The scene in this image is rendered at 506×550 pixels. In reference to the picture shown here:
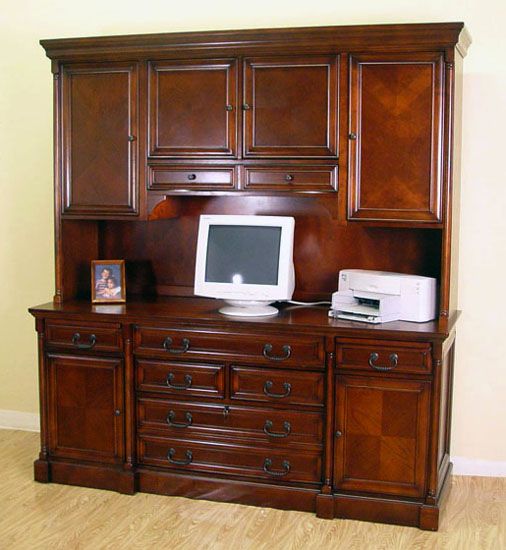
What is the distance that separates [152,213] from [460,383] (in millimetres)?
1618

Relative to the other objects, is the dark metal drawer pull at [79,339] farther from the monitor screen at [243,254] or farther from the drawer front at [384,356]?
the drawer front at [384,356]

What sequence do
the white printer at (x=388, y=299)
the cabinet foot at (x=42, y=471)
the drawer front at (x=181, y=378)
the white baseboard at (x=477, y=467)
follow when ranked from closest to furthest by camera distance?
the white printer at (x=388, y=299) → the drawer front at (x=181, y=378) → the cabinet foot at (x=42, y=471) → the white baseboard at (x=477, y=467)

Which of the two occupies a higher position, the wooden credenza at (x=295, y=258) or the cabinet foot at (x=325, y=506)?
the wooden credenza at (x=295, y=258)

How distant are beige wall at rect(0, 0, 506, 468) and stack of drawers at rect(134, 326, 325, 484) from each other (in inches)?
33.8

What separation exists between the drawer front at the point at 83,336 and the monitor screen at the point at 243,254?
48 centimetres

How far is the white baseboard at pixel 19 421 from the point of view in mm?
4590

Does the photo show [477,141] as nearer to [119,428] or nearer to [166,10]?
[166,10]

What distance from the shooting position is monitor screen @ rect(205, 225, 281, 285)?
3732 mm

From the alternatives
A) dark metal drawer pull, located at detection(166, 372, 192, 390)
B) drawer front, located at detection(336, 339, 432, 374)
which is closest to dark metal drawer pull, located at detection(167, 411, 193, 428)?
dark metal drawer pull, located at detection(166, 372, 192, 390)

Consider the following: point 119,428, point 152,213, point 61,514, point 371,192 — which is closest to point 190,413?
point 119,428

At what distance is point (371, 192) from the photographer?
3521 millimetres

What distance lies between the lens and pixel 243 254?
377cm

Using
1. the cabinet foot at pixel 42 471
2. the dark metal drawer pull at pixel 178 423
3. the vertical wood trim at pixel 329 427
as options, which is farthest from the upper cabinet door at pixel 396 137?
the cabinet foot at pixel 42 471

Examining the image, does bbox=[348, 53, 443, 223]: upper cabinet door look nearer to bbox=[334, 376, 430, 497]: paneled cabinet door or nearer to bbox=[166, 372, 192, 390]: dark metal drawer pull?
bbox=[334, 376, 430, 497]: paneled cabinet door
